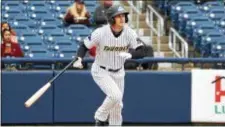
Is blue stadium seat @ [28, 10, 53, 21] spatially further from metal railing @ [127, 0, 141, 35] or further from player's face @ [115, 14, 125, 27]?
player's face @ [115, 14, 125, 27]

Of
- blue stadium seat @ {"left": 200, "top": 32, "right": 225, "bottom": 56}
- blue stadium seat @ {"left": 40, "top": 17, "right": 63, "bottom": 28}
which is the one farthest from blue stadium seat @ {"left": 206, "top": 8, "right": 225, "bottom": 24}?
blue stadium seat @ {"left": 40, "top": 17, "right": 63, "bottom": 28}

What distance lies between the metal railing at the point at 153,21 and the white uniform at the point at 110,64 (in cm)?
512

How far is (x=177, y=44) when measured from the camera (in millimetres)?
16250

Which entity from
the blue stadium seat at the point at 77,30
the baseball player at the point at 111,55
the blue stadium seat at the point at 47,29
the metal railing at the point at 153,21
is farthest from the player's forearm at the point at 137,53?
the metal railing at the point at 153,21

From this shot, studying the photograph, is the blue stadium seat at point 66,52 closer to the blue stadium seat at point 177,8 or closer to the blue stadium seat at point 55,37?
the blue stadium seat at point 55,37

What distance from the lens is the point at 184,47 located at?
1534cm

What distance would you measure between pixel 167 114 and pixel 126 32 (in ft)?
8.23

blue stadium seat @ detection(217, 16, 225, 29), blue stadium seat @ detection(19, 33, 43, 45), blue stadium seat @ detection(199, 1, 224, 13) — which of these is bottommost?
blue stadium seat @ detection(19, 33, 43, 45)

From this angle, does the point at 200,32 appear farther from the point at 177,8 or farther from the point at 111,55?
the point at 111,55

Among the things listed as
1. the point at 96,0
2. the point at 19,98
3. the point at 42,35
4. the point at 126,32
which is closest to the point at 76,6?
the point at 42,35

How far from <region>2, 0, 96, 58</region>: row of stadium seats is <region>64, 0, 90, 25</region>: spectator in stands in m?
0.16

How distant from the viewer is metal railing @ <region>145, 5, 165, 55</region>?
16.2 m

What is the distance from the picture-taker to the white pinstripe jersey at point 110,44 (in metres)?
10.5

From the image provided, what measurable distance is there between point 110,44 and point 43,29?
4984 mm
